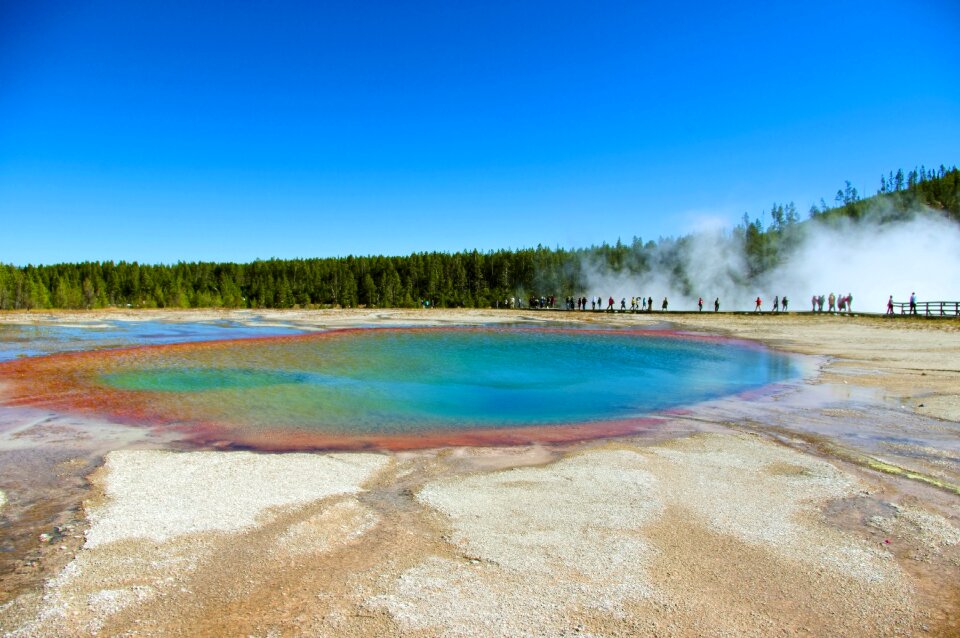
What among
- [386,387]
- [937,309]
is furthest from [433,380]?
[937,309]

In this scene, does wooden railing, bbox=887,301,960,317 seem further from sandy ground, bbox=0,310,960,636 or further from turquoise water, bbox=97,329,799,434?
sandy ground, bbox=0,310,960,636

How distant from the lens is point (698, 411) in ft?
32.6

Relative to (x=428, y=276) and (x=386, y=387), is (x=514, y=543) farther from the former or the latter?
(x=428, y=276)

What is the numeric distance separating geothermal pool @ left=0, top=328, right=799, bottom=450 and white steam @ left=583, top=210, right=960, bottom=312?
4321 cm

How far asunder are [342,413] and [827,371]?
11.9 metres

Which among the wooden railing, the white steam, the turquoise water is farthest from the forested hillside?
the turquoise water

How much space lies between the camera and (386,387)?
12.9 meters

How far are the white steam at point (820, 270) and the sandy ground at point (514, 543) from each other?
174ft

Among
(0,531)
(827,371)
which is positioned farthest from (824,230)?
(0,531)

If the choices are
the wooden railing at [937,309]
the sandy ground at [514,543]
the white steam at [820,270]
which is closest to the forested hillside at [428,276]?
the white steam at [820,270]

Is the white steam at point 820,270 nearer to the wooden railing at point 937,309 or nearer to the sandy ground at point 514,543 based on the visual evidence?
the wooden railing at point 937,309

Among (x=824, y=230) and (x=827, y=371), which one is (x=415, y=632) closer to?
(x=827, y=371)

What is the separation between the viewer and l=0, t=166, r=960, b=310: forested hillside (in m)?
71.8

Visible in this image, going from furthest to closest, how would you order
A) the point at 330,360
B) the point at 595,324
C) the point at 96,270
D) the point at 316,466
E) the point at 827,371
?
the point at 96,270
the point at 595,324
the point at 330,360
the point at 827,371
the point at 316,466
